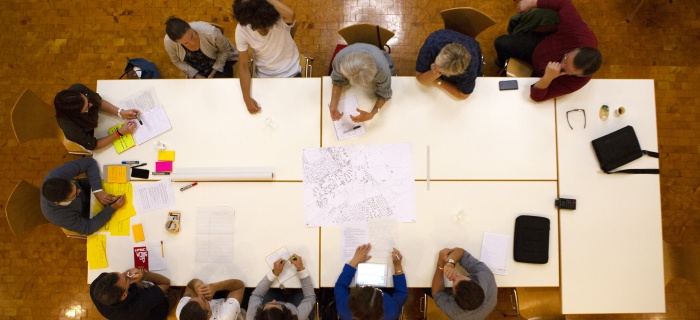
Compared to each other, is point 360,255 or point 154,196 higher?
point 154,196

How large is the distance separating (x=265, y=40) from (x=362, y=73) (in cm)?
76

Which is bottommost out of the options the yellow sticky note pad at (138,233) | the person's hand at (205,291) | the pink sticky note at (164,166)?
the person's hand at (205,291)

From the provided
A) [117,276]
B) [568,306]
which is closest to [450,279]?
[568,306]

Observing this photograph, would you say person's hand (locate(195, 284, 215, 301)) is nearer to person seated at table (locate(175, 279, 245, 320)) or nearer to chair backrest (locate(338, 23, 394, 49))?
person seated at table (locate(175, 279, 245, 320))

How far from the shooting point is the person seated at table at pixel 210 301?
2.46 m

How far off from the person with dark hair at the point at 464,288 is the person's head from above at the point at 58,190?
238cm

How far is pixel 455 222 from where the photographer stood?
2711 mm

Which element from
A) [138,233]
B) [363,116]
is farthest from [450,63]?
[138,233]

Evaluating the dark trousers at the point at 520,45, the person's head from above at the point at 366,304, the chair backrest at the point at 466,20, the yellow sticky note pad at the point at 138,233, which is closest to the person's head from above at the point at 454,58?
the chair backrest at the point at 466,20

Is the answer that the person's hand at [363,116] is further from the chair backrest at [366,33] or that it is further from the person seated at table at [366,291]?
the person seated at table at [366,291]

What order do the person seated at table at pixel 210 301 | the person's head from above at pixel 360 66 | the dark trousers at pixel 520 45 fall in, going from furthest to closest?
1. the dark trousers at pixel 520 45
2. the person seated at table at pixel 210 301
3. the person's head from above at pixel 360 66

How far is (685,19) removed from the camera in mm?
3674

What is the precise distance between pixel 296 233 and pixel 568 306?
5.97 ft

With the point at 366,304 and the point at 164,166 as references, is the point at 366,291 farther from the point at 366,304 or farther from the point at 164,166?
the point at 164,166
